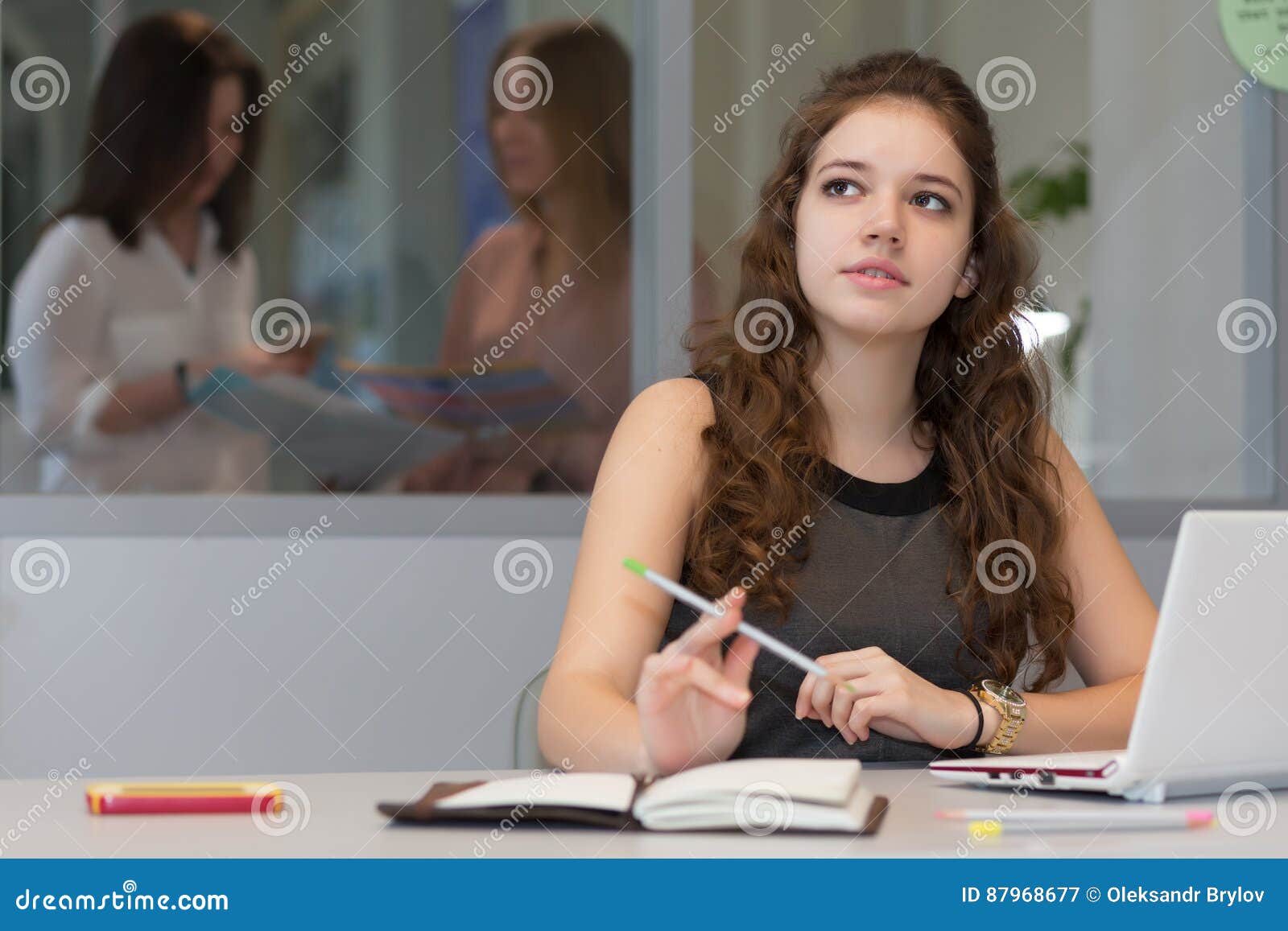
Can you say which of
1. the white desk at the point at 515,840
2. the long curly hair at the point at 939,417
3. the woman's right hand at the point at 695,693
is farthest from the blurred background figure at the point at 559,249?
the white desk at the point at 515,840

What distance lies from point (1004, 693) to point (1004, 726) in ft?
0.16

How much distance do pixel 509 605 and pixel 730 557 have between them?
108 centimetres

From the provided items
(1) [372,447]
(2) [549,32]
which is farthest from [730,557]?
(2) [549,32]

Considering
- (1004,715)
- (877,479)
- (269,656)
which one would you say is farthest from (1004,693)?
(269,656)

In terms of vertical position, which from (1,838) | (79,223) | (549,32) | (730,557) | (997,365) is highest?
(549,32)

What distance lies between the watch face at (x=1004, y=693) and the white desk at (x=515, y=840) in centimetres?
44

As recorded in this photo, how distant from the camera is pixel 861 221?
1.70 m

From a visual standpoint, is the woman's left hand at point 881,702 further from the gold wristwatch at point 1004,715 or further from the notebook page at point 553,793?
the notebook page at point 553,793

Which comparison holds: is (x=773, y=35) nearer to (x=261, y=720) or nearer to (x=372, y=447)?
(x=372, y=447)

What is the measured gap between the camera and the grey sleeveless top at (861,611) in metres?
1.65

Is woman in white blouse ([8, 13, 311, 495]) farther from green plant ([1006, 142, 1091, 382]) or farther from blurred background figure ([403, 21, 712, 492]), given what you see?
green plant ([1006, 142, 1091, 382])

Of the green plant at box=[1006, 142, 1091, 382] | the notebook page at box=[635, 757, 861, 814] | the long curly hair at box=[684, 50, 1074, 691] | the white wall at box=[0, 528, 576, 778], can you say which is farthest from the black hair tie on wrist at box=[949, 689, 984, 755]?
Result: the green plant at box=[1006, 142, 1091, 382]

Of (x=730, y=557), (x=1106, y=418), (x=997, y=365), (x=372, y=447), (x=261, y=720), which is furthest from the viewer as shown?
(x=1106, y=418)

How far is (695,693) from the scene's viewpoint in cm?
113
